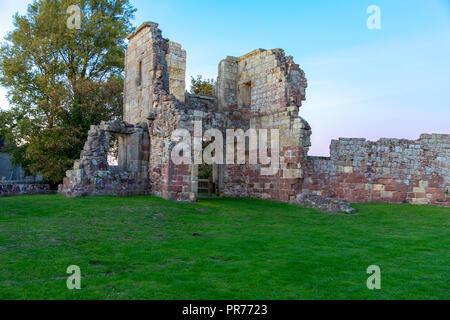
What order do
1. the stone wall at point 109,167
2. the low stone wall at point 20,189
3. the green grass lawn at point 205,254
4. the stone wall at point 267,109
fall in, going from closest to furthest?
1. the green grass lawn at point 205,254
2. the stone wall at point 109,167
3. the stone wall at point 267,109
4. the low stone wall at point 20,189

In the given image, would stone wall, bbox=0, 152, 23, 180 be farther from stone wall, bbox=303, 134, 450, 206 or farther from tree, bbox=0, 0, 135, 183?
stone wall, bbox=303, 134, 450, 206

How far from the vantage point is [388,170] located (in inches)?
698

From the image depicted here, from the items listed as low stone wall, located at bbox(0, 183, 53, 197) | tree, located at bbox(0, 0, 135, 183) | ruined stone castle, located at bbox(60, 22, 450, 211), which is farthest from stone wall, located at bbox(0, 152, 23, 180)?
ruined stone castle, located at bbox(60, 22, 450, 211)

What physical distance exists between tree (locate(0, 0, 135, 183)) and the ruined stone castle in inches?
167

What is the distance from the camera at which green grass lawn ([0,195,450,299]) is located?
186 inches

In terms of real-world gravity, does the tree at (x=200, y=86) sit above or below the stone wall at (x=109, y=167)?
above

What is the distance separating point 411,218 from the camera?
42.2ft

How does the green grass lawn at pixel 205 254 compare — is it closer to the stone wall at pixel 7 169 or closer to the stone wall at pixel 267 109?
the stone wall at pixel 267 109

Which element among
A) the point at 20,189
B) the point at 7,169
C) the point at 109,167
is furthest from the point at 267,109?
the point at 7,169

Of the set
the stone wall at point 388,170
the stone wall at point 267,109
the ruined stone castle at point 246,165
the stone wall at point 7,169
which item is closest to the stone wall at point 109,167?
the ruined stone castle at point 246,165

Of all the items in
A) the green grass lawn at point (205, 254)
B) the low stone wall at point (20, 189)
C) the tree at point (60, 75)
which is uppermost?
the tree at point (60, 75)

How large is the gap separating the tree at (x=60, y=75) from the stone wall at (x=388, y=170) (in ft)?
43.6

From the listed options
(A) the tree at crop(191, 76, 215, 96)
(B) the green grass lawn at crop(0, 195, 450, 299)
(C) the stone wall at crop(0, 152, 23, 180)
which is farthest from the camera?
(C) the stone wall at crop(0, 152, 23, 180)

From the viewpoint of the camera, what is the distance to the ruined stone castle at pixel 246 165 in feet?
47.9
